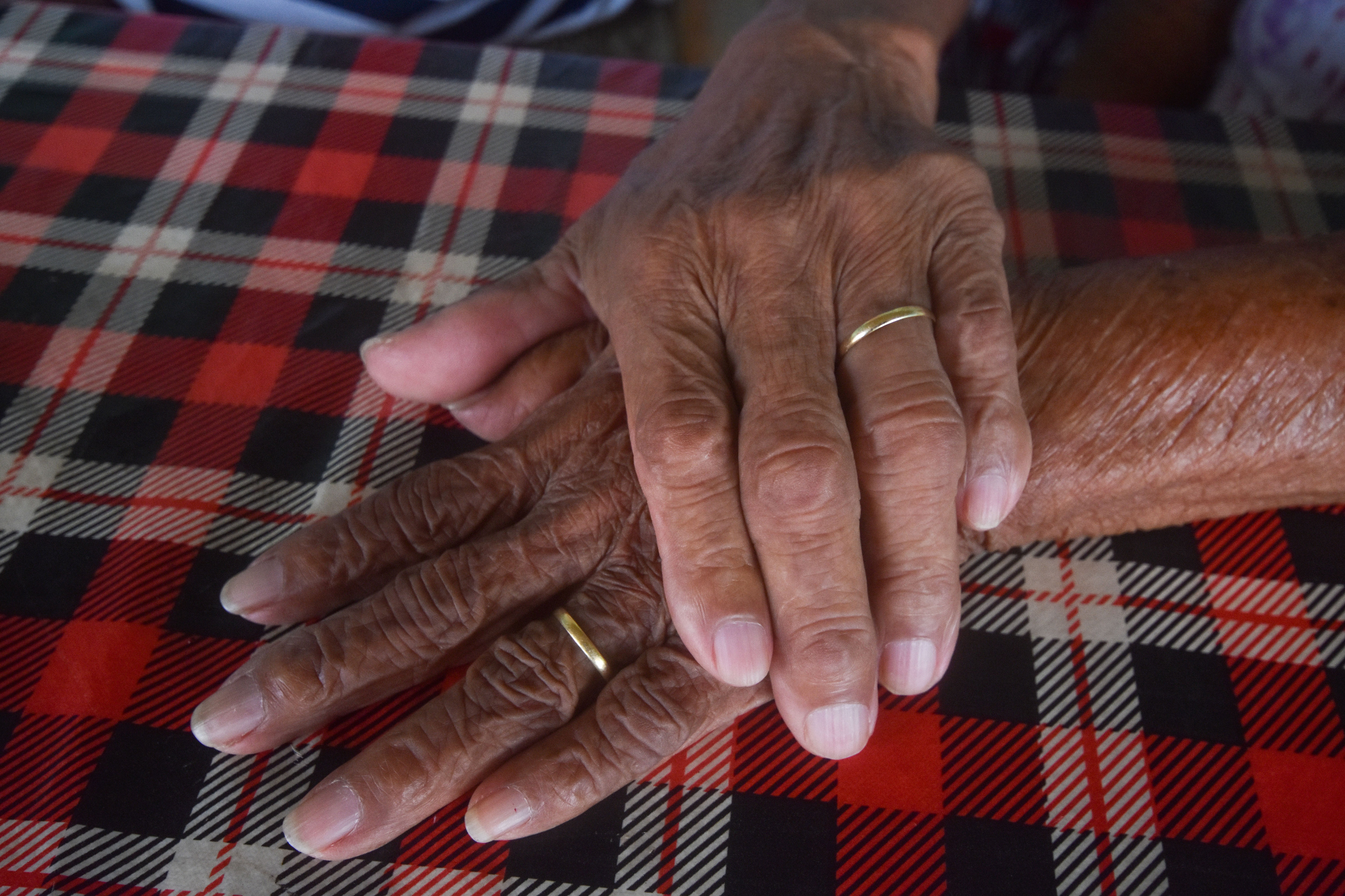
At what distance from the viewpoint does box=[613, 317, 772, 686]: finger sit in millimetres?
771

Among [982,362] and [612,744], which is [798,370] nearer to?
[982,362]

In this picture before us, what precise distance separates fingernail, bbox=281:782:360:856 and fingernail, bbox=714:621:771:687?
1.13 feet

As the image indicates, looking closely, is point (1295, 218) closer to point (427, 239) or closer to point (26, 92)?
point (427, 239)

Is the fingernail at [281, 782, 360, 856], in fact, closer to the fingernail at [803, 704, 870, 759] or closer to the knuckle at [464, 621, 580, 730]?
the knuckle at [464, 621, 580, 730]

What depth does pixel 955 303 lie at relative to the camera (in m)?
0.88

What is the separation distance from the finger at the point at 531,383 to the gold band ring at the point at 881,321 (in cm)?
34

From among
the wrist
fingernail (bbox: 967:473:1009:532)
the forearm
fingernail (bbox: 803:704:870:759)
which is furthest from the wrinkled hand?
the wrist

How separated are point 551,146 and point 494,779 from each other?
3.24 feet

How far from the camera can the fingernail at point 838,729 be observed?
75cm

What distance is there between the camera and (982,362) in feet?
2.79

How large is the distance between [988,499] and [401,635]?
0.57 meters

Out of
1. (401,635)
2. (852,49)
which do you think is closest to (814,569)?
(401,635)

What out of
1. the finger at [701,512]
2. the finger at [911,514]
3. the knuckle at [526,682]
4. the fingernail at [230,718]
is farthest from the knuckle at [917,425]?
the fingernail at [230,718]

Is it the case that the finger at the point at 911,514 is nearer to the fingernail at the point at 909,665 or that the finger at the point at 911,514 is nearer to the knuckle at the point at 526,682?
the fingernail at the point at 909,665
